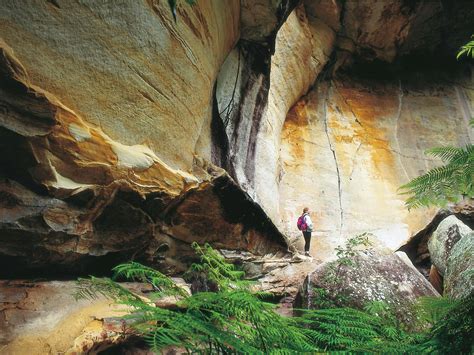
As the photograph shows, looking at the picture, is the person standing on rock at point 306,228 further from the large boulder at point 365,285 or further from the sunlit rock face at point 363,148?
the large boulder at point 365,285

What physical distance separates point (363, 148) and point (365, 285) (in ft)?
26.2

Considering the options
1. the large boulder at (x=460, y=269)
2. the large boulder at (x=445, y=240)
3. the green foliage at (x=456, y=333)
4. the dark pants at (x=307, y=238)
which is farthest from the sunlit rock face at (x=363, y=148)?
the green foliage at (x=456, y=333)

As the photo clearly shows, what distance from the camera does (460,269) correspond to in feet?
19.5

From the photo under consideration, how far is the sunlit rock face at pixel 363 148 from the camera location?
1065cm

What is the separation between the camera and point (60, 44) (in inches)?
146

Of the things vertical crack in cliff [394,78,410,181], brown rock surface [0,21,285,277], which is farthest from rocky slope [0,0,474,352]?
vertical crack in cliff [394,78,410,181]

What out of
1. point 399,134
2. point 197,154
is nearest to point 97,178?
point 197,154

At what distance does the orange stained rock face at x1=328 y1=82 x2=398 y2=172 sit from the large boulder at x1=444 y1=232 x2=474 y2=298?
6042 millimetres

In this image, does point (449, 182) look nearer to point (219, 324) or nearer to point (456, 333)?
point (456, 333)

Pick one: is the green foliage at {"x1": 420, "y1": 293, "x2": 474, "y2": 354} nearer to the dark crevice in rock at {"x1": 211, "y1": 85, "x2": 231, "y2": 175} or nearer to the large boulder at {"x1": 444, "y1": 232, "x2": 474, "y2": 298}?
the large boulder at {"x1": 444, "y1": 232, "x2": 474, "y2": 298}

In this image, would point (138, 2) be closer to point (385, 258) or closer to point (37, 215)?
point (37, 215)

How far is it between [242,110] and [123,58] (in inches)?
172

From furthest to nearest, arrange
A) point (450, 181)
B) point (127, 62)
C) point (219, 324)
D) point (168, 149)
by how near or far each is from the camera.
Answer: point (168, 149)
point (127, 62)
point (450, 181)
point (219, 324)

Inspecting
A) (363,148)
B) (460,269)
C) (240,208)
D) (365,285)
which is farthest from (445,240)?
(363,148)
